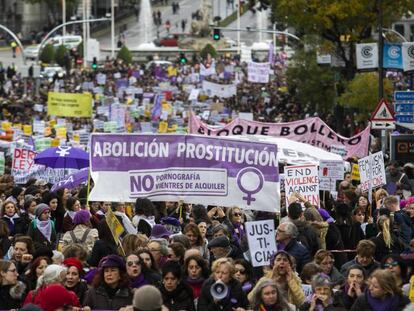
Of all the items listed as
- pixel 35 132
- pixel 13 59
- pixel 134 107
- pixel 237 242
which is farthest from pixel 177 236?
pixel 13 59

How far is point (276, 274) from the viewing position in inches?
563

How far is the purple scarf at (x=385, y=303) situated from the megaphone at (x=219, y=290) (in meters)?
1.29

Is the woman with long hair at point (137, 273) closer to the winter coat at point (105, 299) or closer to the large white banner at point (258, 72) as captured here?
the winter coat at point (105, 299)

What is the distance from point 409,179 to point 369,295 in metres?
14.6

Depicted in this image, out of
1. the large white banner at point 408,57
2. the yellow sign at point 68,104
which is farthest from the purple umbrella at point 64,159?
the yellow sign at point 68,104

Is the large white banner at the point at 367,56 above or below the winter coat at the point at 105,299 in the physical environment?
above

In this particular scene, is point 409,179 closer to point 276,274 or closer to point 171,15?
point 276,274

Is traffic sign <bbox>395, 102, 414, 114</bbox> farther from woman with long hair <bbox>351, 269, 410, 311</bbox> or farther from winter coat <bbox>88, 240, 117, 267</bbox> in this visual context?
woman with long hair <bbox>351, 269, 410, 311</bbox>

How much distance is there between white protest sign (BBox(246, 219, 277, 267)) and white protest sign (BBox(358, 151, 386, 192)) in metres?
8.02

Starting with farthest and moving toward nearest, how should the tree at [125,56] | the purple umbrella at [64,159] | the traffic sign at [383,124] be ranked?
the tree at [125,56] < the traffic sign at [383,124] < the purple umbrella at [64,159]

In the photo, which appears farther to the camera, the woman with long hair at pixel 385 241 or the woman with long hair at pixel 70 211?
the woman with long hair at pixel 70 211

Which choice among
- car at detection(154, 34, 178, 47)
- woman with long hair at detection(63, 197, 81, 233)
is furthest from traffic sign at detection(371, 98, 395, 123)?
car at detection(154, 34, 178, 47)

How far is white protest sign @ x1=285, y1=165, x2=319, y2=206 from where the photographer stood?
70.6ft

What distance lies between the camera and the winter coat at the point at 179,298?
46.6 ft
